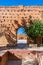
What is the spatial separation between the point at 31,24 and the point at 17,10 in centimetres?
217

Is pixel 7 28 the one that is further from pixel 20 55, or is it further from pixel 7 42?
pixel 20 55

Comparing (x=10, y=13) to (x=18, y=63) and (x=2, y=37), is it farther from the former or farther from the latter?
(x=18, y=63)

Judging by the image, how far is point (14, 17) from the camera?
25422 millimetres

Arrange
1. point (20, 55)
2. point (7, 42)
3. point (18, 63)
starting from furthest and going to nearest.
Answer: point (7, 42), point (20, 55), point (18, 63)

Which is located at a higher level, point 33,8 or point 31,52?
point 33,8

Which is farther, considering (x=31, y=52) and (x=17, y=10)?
(x=17, y=10)

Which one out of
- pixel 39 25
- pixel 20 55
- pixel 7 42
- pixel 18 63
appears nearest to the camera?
pixel 18 63

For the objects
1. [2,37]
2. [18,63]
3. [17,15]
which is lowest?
[18,63]

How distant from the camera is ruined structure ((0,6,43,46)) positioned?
25078 millimetres

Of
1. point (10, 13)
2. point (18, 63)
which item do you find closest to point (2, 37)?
point (10, 13)

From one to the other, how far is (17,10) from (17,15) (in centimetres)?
54

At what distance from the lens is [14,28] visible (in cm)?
2556

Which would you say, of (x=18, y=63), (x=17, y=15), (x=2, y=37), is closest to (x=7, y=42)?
(x=2, y=37)

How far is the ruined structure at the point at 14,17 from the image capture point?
25.1 metres
